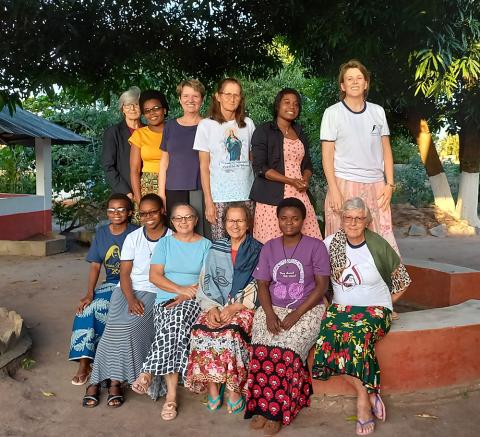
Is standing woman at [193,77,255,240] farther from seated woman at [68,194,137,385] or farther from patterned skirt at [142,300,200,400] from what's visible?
patterned skirt at [142,300,200,400]

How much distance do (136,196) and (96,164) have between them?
8700 millimetres

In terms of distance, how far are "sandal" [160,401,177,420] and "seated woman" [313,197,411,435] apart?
839 millimetres

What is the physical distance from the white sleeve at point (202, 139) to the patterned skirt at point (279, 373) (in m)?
1.39

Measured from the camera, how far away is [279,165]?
13.1 feet

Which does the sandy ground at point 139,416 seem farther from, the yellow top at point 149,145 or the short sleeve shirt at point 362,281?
the yellow top at point 149,145

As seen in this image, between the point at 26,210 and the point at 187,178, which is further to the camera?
the point at 26,210

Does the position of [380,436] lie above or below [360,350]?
below

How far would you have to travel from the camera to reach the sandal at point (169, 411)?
10.9 feet

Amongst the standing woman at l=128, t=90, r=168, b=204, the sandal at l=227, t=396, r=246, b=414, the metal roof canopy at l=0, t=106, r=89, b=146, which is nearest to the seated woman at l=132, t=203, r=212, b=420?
the sandal at l=227, t=396, r=246, b=414

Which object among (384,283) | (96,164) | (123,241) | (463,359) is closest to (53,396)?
(123,241)

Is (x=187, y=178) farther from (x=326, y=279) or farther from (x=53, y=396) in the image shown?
(x=53, y=396)

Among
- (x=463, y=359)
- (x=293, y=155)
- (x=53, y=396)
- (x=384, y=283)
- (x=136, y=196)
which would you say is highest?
(x=293, y=155)

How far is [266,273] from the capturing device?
351cm

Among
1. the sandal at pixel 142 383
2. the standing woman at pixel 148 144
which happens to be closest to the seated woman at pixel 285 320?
the sandal at pixel 142 383
